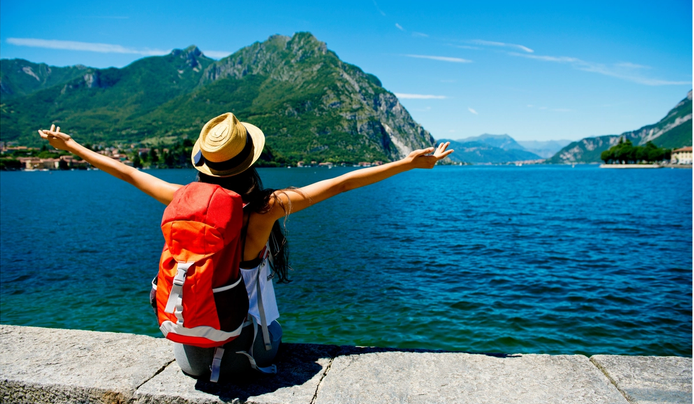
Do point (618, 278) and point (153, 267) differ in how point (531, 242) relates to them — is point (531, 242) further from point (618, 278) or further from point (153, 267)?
point (153, 267)

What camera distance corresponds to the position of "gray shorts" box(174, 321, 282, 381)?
2861mm

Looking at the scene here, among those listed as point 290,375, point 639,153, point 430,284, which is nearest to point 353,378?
point 290,375

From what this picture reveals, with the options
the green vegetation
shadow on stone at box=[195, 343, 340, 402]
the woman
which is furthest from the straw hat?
the green vegetation

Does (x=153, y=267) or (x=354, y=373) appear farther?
(x=153, y=267)

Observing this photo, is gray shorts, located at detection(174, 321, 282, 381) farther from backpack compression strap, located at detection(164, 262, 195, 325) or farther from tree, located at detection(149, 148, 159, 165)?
tree, located at detection(149, 148, 159, 165)

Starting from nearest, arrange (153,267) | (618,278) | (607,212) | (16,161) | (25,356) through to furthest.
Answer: (25,356) < (618,278) < (153,267) < (607,212) < (16,161)

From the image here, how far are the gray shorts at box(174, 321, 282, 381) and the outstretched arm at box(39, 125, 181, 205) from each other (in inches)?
44.1

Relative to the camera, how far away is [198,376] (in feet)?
9.64

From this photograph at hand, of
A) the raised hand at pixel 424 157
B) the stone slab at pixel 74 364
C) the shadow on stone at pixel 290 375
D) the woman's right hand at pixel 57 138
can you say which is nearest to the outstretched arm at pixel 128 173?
the woman's right hand at pixel 57 138

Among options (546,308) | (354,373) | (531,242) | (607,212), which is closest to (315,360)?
(354,373)

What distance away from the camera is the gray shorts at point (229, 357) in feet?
9.39

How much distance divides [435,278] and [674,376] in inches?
452

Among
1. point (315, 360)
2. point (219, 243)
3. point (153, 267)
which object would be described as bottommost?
point (153, 267)

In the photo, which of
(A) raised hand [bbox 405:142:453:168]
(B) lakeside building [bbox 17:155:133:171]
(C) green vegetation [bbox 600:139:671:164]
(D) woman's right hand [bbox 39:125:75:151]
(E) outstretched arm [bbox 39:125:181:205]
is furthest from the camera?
(C) green vegetation [bbox 600:139:671:164]
